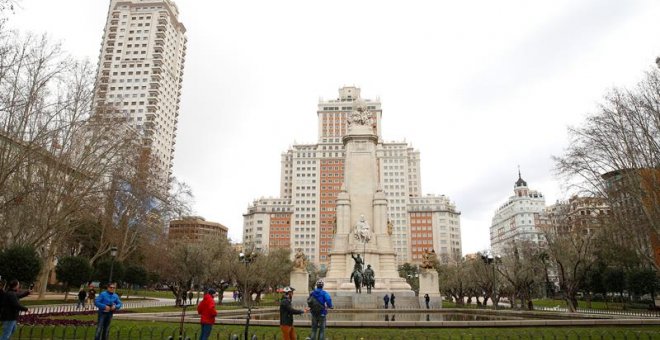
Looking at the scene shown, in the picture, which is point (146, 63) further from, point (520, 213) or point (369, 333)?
point (520, 213)

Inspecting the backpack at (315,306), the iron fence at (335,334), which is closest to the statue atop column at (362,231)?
the iron fence at (335,334)

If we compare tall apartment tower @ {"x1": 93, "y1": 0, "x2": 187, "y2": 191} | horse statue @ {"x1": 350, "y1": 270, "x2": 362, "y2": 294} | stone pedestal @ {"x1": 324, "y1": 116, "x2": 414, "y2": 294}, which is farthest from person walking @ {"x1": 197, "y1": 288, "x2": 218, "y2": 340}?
tall apartment tower @ {"x1": 93, "y1": 0, "x2": 187, "y2": 191}

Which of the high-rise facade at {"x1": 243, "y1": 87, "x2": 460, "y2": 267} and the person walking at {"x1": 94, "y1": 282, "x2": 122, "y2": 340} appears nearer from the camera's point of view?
the person walking at {"x1": 94, "y1": 282, "x2": 122, "y2": 340}

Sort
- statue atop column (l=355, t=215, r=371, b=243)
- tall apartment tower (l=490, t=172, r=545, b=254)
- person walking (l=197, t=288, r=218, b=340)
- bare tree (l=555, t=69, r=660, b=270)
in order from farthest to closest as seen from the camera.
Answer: tall apartment tower (l=490, t=172, r=545, b=254) < statue atop column (l=355, t=215, r=371, b=243) < bare tree (l=555, t=69, r=660, b=270) < person walking (l=197, t=288, r=218, b=340)

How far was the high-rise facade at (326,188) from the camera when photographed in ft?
397

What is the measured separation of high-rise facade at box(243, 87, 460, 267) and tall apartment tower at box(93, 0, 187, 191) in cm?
3517

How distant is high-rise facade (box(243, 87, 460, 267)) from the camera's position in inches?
4761

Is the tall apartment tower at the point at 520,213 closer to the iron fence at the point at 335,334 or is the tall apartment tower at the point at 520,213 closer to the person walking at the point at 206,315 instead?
the iron fence at the point at 335,334

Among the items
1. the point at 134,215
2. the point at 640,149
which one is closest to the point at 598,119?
the point at 640,149

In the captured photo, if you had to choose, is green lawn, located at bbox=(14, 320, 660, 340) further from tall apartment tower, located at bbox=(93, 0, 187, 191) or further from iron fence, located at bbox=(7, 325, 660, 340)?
tall apartment tower, located at bbox=(93, 0, 187, 191)

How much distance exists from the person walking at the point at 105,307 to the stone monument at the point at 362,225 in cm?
2609

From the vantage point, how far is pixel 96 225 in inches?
1826

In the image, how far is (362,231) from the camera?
39.3 metres

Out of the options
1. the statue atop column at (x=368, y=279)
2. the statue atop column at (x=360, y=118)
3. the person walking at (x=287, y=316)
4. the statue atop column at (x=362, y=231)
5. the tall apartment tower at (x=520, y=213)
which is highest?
→ the tall apartment tower at (x=520, y=213)
